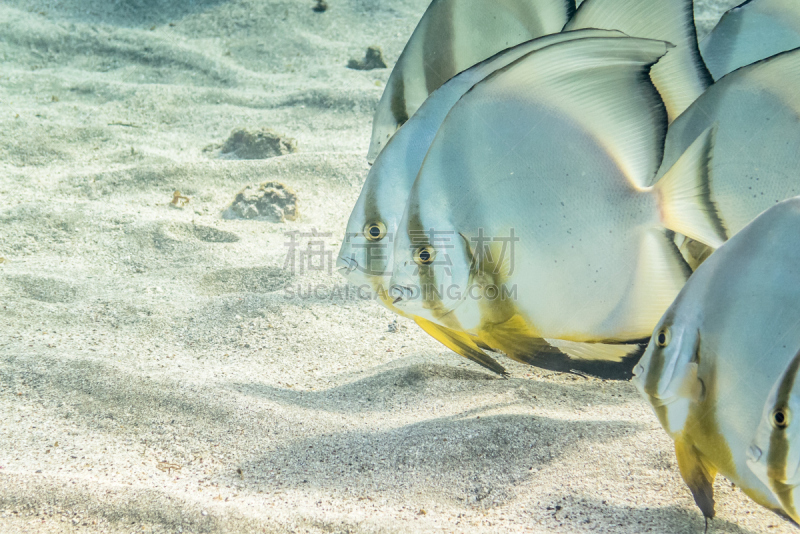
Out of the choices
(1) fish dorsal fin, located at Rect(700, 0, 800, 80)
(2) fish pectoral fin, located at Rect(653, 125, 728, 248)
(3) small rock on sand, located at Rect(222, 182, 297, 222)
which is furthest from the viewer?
(3) small rock on sand, located at Rect(222, 182, 297, 222)

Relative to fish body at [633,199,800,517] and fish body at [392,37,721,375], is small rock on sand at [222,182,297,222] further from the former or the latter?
fish body at [633,199,800,517]

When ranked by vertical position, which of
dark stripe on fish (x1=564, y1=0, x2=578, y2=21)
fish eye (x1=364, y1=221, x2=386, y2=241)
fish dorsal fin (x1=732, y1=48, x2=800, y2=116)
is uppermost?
dark stripe on fish (x1=564, y1=0, x2=578, y2=21)

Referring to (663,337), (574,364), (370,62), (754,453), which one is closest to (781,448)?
(754,453)

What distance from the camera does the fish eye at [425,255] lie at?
53.4 inches

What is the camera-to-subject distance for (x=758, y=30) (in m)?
1.84

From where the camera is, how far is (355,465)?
64.4 inches

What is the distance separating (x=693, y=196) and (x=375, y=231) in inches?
32.1

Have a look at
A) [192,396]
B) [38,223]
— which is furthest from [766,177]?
[38,223]

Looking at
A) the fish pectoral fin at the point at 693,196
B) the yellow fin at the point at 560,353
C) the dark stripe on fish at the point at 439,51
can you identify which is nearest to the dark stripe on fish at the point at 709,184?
the fish pectoral fin at the point at 693,196

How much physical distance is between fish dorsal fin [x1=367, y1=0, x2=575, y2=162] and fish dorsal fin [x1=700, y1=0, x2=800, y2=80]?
53 centimetres

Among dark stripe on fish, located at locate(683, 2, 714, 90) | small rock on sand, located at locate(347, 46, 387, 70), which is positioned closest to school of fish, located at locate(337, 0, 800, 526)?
dark stripe on fish, located at locate(683, 2, 714, 90)

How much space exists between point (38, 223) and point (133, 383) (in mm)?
1994

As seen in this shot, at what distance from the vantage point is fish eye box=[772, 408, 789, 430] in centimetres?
93

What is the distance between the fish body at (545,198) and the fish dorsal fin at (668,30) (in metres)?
0.35
